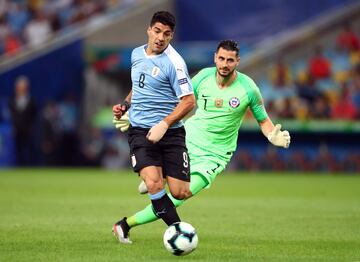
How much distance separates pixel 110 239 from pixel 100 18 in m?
20.1

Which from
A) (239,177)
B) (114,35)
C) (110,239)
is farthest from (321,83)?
(110,239)

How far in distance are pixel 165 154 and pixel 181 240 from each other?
109 cm

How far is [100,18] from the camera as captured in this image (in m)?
29.9

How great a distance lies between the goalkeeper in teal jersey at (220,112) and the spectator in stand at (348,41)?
16.5 m

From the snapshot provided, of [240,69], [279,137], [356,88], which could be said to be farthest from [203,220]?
[240,69]

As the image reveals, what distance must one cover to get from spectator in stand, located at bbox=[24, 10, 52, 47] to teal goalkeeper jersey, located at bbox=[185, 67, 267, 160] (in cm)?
1924

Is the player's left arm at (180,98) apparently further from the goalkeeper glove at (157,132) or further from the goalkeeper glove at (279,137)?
the goalkeeper glove at (279,137)

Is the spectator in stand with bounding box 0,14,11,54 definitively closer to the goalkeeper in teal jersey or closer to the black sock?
the goalkeeper in teal jersey

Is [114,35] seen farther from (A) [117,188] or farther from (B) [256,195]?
(B) [256,195]

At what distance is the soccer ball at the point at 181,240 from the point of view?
876cm

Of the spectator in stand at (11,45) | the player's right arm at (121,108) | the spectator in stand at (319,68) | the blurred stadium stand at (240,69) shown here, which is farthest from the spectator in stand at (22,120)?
the player's right arm at (121,108)

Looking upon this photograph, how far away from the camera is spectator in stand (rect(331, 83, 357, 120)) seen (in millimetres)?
25219

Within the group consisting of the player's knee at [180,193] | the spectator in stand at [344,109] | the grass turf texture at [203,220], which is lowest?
the grass turf texture at [203,220]

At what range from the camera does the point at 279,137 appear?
34.1ft
